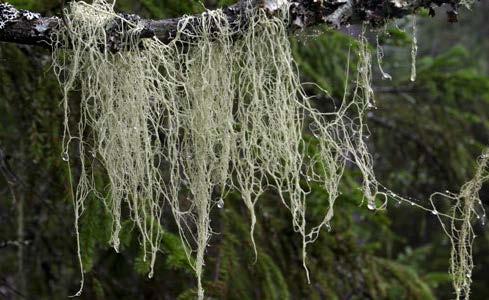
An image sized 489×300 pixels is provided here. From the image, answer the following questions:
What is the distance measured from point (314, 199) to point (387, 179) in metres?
2.05

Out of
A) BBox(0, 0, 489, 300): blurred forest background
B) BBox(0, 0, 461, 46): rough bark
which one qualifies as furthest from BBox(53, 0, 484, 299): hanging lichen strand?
BBox(0, 0, 489, 300): blurred forest background

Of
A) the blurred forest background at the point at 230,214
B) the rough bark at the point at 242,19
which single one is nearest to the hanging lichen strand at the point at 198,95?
the rough bark at the point at 242,19

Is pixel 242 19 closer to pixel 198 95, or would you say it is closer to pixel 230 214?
pixel 198 95

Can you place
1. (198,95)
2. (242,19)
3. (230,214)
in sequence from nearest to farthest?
(242,19), (198,95), (230,214)

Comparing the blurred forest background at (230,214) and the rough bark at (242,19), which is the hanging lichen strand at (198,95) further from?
the blurred forest background at (230,214)

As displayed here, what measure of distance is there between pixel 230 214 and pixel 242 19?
1.09 m

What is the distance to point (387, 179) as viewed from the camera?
15.0ft

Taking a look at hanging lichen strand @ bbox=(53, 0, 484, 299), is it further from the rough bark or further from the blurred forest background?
the blurred forest background

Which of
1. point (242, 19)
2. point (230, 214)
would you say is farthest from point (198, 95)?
point (230, 214)

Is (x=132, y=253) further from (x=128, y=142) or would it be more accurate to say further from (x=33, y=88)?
(x=128, y=142)

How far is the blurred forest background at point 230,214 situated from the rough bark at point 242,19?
11 centimetres

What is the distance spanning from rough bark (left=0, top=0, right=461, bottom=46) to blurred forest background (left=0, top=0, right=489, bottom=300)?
106 mm

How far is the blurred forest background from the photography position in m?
2.19

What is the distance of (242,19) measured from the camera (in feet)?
4.76
